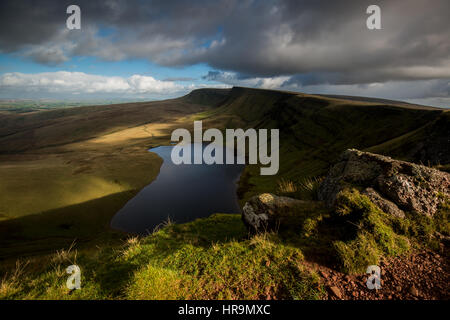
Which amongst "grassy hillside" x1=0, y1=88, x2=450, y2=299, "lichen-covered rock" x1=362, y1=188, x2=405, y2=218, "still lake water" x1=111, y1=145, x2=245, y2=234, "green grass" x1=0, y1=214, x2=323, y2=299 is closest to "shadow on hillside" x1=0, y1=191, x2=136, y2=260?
"grassy hillside" x1=0, y1=88, x2=450, y2=299

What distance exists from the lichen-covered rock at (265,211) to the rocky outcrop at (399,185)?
1902 mm

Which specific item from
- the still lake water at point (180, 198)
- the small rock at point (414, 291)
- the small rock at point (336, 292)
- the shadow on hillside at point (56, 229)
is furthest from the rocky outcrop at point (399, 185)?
the shadow on hillside at point (56, 229)

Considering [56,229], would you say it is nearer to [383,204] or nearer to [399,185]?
[383,204]

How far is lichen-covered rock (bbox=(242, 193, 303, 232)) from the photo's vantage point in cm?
812

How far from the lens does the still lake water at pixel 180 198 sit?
57863 millimetres

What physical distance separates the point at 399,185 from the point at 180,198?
70046mm

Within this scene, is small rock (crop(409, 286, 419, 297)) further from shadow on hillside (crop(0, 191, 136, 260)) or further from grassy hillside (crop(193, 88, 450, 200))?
grassy hillside (crop(193, 88, 450, 200))

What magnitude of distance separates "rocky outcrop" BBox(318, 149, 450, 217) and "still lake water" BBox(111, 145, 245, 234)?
44.1m

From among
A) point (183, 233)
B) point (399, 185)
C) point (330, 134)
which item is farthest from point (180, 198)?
point (330, 134)

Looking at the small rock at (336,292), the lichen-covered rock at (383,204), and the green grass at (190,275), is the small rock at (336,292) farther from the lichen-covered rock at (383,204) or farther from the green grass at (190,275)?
the lichen-covered rock at (383,204)

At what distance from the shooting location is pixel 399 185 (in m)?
7.33

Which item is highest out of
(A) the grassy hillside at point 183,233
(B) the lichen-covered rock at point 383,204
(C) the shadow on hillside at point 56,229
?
(B) the lichen-covered rock at point 383,204
